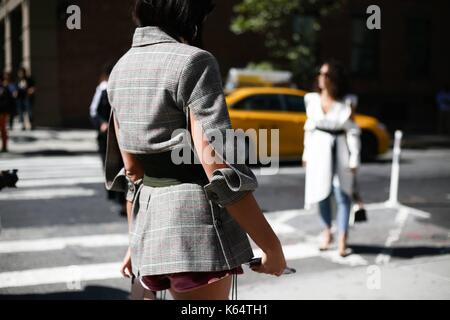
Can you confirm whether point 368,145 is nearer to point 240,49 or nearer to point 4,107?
point 4,107

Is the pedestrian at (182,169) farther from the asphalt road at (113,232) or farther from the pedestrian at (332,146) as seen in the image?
→ the pedestrian at (332,146)

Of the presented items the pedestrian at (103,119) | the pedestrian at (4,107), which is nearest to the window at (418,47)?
the pedestrian at (4,107)

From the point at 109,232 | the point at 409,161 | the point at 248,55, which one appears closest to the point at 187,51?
the point at 109,232

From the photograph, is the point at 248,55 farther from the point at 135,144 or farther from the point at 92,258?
the point at 135,144

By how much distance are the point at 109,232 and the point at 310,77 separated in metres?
13.0

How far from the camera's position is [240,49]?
72.2ft

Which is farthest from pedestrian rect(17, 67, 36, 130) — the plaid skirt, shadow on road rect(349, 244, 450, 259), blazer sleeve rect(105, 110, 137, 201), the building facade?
the plaid skirt

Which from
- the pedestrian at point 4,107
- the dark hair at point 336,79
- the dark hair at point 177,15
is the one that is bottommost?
the pedestrian at point 4,107

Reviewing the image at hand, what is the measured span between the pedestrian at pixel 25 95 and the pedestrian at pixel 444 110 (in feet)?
46.1

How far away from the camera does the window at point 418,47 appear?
25.1 metres

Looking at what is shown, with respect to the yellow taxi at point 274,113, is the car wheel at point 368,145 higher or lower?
lower

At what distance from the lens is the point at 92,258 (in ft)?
18.9

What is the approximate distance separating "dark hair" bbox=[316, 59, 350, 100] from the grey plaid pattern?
393 centimetres

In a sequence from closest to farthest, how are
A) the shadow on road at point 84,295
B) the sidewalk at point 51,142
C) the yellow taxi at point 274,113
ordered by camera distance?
1. the shadow on road at point 84,295
2. the yellow taxi at point 274,113
3. the sidewalk at point 51,142
